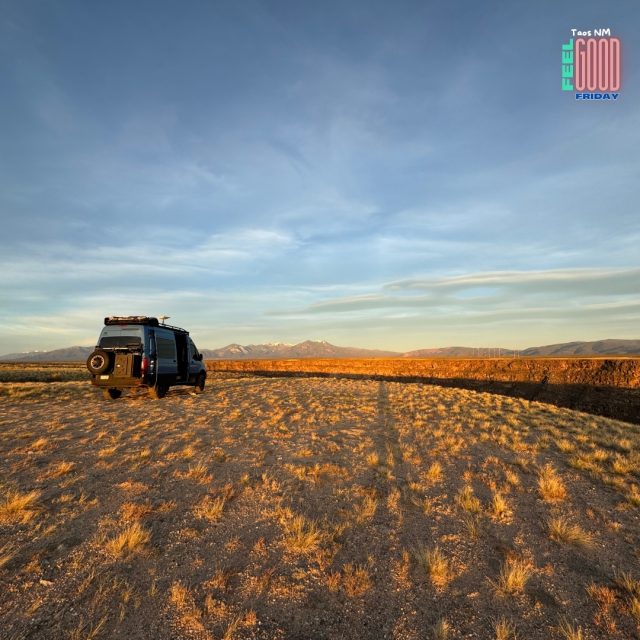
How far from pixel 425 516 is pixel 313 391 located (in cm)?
1658

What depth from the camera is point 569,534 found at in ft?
17.5

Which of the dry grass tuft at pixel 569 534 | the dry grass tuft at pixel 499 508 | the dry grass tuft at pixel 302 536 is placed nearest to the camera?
the dry grass tuft at pixel 302 536

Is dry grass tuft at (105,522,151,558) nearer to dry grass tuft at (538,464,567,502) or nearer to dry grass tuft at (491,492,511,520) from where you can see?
dry grass tuft at (491,492,511,520)

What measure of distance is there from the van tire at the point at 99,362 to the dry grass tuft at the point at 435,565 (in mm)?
13999

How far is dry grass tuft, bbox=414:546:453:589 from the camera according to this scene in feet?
14.1

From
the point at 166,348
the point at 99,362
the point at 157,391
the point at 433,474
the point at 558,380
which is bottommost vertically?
the point at 558,380

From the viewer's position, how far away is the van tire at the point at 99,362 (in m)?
15.1

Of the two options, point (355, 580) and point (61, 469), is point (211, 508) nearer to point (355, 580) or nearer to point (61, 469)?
point (355, 580)

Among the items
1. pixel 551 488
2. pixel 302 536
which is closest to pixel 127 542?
pixel 302 536

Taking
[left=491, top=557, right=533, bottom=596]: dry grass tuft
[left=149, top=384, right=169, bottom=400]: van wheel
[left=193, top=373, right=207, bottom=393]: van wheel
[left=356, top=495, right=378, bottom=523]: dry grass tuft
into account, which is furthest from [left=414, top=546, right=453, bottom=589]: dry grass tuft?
[left=193, top=373, right=207, bottom=393]: van wheel

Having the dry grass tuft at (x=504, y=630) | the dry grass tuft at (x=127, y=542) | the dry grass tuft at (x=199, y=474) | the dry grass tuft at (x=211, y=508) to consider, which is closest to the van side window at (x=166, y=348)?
the dry grass tuft at (x=199, y=474)

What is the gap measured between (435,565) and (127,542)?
368 centimetres

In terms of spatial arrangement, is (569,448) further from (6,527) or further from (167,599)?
(6,527)

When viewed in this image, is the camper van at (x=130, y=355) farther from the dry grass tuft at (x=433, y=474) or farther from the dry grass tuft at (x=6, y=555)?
the dry grass tuft at (x=433, y=474)
